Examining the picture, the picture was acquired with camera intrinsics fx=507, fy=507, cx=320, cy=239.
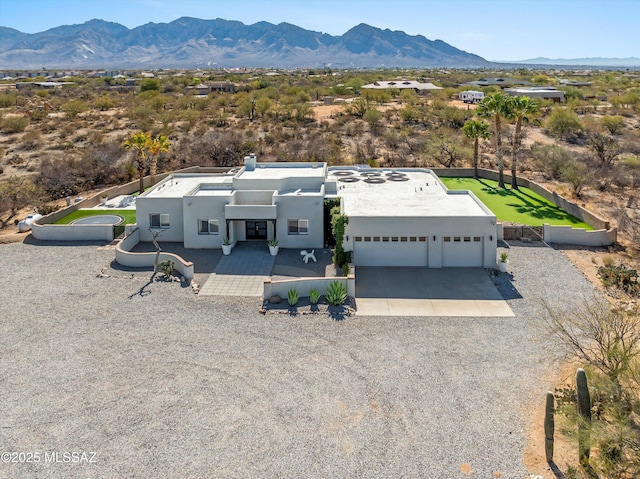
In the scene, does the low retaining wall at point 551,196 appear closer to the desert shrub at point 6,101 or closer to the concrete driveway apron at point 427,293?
the concrete driveway apron at point 427,293

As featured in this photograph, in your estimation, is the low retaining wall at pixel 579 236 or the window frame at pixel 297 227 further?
the low retaining wall at pixel 579 236

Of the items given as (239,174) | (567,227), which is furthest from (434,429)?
(239,174)

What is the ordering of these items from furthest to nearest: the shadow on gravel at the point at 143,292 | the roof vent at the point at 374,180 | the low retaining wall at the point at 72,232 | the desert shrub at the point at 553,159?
the desert shrub at the point at 553,159, the roof vent at the point at 374,180, the low retaining wall at the point at 72,232, the shadow on gravel at the point at 143,292

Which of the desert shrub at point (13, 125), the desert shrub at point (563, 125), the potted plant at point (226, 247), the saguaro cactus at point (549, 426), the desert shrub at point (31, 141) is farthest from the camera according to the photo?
the desert shrub at point (13, 125)

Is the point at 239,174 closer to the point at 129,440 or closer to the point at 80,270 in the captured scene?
the point at 80,270

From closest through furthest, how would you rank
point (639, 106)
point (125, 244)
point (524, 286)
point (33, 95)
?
point (524, 286) → point (125, 244) → point (639, 106) → point (33, 95)

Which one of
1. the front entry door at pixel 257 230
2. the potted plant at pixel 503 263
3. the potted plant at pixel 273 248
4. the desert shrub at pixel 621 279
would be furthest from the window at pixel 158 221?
the desert shrub at pixel 621 279
